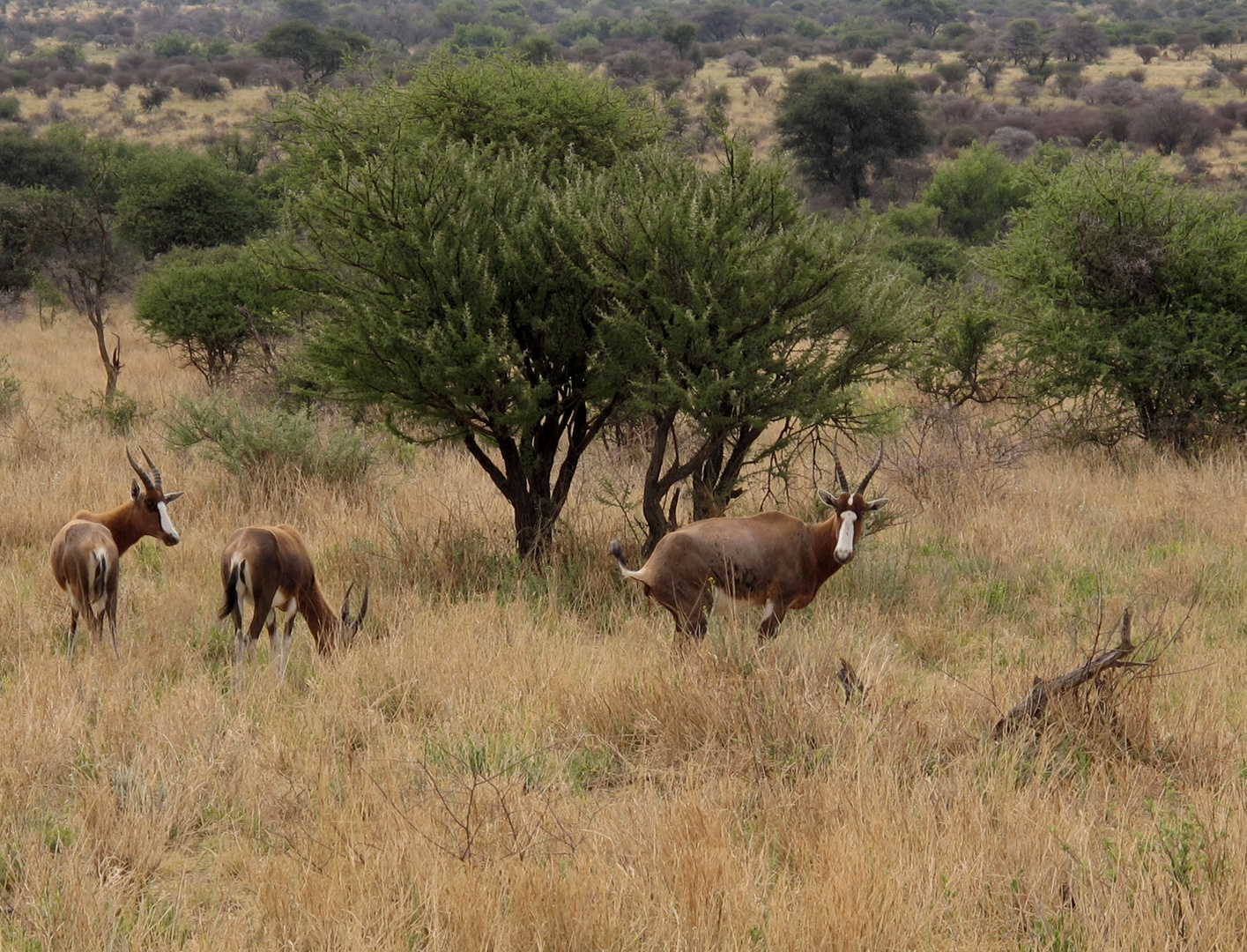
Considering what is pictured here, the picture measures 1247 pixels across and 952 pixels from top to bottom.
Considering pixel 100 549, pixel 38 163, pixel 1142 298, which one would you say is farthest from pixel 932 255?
pixel 38 163

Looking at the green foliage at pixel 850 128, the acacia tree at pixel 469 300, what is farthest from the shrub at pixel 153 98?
the acacia tree at pixel 469 300

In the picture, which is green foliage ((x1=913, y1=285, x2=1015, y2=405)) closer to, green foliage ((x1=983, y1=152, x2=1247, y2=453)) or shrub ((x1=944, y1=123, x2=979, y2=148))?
green foliage ((x1=983, y1=152, x2=1247, y2=453))

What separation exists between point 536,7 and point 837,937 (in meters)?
111

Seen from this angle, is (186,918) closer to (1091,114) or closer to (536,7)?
(1091,114)

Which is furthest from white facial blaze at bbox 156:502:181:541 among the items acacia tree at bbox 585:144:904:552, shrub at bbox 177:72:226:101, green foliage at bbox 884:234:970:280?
shrub at bbox 177:72:226:101

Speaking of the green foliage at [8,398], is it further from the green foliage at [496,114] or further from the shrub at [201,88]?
the shrub at [201,88]

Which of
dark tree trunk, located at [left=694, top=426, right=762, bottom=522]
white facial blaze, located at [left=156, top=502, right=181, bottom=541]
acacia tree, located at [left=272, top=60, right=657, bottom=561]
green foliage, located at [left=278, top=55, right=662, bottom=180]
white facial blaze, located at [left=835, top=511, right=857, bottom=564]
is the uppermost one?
green foliage, located at [left=278, top=55, right=662, bottom=180]

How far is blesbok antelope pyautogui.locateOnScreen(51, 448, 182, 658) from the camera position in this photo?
627cm

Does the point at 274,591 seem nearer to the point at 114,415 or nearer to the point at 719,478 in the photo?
the point at 719,478

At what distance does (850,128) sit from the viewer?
41.0 metres

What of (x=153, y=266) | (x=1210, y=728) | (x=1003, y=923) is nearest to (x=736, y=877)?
(x=1003, y=923)

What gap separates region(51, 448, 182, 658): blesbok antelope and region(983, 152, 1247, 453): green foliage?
9.34 metres

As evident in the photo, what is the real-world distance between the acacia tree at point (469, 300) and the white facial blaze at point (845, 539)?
7.01 ft

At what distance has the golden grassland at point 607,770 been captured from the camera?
3664 millimetres
